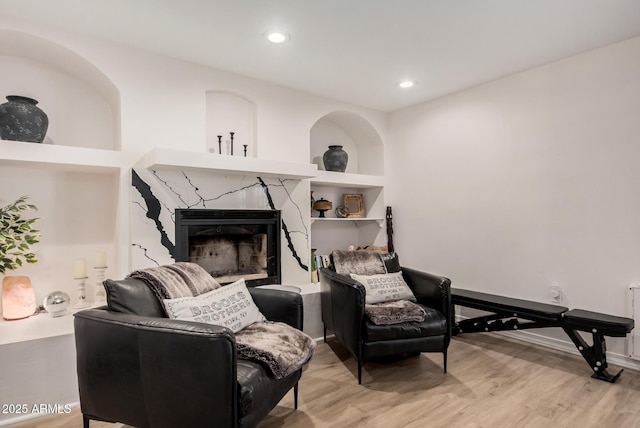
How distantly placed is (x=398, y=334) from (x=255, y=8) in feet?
7.69

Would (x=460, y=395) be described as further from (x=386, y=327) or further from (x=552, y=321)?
(x=552, y=321)

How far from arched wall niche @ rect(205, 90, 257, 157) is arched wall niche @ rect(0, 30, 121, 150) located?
0.79 metres

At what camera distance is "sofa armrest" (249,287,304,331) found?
223 centimetres

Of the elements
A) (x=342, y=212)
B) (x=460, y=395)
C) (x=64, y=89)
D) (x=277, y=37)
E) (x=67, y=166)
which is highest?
(x=277, y=37)

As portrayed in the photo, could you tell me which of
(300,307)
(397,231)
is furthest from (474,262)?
(300,307)

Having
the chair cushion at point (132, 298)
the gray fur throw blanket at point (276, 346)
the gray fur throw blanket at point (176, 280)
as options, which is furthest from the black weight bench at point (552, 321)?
the chair cushion at point (132, 298)

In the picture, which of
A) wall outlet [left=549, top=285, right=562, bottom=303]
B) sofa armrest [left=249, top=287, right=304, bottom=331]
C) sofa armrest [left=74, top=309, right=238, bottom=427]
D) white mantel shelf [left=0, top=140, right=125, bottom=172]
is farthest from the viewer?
wall outlet [left=549, top=285, right=562, bottom=303]

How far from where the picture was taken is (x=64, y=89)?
9.45 ft

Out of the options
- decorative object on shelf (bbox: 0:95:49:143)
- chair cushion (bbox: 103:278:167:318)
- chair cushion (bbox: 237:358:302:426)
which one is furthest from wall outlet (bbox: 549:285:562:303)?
decorative object on shelf (bbox: 0:95:49:143)

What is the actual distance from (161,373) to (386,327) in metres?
1.48

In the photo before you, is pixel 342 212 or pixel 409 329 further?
pixel 342 212

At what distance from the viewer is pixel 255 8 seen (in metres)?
2.30

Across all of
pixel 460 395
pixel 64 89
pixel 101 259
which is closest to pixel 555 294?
pixel 460 395

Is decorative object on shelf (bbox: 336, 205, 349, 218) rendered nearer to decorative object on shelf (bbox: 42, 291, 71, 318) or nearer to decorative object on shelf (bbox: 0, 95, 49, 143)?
decorative object on shelf (bbox: 42, 291, 71, 318)
